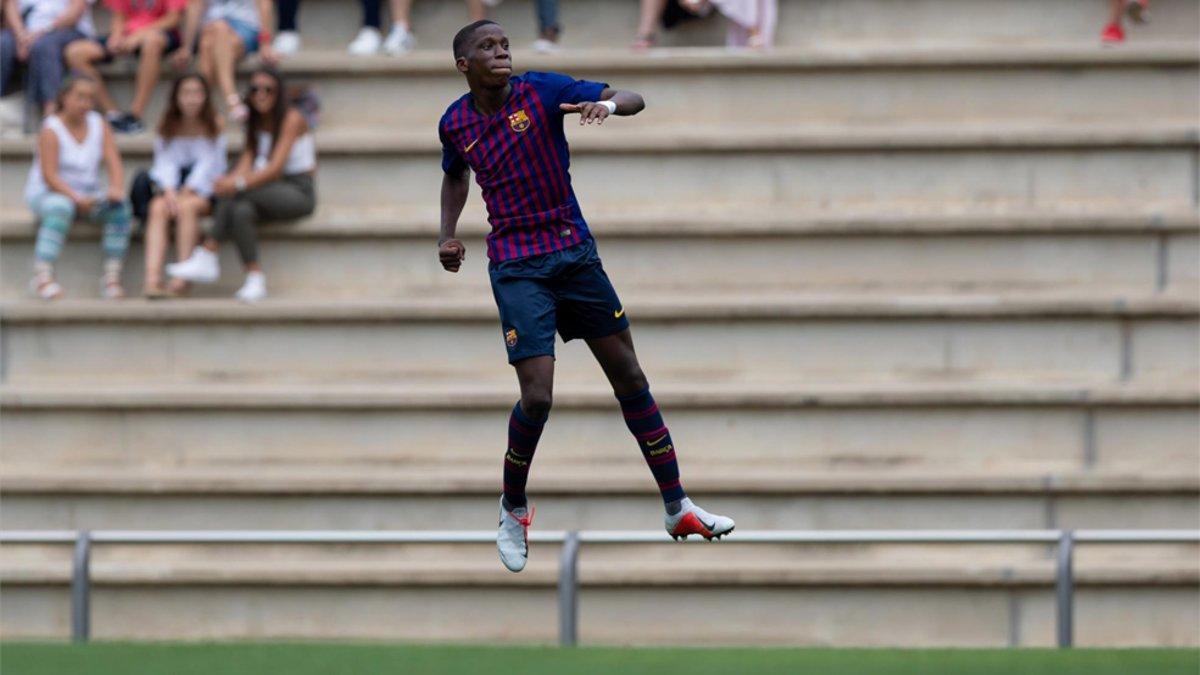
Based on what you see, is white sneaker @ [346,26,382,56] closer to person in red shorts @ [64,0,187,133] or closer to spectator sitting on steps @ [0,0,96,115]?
person in red shorts @ [64,0,187,133]

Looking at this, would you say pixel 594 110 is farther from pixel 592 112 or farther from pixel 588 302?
pixel 588 302

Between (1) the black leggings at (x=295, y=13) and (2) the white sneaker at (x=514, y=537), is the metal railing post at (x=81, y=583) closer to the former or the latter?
(2) the white sneaker at (x=514, y=537)

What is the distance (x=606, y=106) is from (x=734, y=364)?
5947mm

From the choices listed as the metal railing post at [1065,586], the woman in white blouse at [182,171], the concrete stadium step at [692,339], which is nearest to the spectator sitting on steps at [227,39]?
the woman in white blouse at [182,171]

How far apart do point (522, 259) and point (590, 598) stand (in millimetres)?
5021

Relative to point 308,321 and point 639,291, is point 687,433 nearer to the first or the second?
point 639,291

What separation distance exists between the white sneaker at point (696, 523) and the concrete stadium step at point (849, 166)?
5.64 m

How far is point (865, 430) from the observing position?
12703mm

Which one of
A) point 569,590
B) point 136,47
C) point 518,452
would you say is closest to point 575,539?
point 569,590

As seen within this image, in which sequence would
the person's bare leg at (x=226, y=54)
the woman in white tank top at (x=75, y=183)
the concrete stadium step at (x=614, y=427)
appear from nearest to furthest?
the concrete stadium step at (x=614, y=427)
the woman in white tank top at (x=75, y=183)
the person's bare leg at (x=226, y=54)

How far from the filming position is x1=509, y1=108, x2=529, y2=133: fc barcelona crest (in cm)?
760

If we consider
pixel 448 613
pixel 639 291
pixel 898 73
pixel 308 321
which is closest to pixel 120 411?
pixel 308 321

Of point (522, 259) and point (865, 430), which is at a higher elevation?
point (522, 259)

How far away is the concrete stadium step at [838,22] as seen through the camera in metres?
13.8
